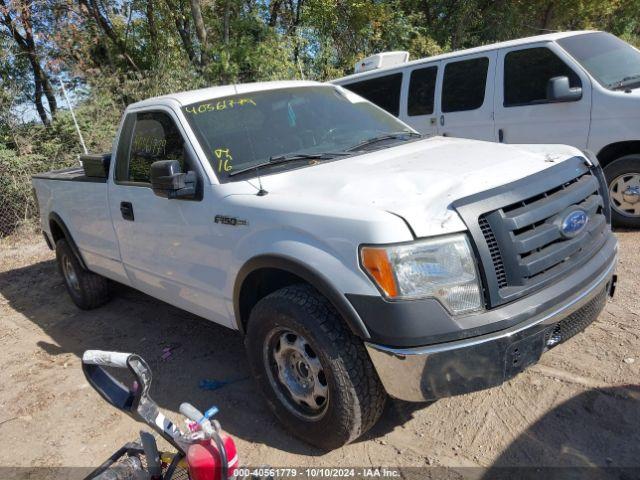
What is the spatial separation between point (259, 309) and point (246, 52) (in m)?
10.5

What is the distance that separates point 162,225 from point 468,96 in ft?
14.3

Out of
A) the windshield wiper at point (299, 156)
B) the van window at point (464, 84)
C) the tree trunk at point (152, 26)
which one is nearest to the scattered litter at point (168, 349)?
the windshield wiper at point (299, 156)

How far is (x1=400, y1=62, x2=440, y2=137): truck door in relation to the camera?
6.86 metres

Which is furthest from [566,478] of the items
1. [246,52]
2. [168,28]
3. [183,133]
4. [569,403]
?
[168,28]

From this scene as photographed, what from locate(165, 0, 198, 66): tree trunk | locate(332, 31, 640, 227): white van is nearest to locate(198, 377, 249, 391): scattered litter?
locate(332, 31, 640, 227): white van

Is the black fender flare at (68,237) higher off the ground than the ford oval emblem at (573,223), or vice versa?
the ford oval emblem at (573,223)

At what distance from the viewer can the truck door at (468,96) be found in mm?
6211

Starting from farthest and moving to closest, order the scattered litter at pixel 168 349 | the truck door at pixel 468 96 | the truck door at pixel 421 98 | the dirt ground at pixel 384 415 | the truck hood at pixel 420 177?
1. the truck door at pixel 421 98
2. the truck door at pixel 468 96
3. the scattered litter at pixel 168 349
4. the dirt ground at pixel 384 415
5. the truck hood at pixel 420 177

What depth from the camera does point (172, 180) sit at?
315 centimetres

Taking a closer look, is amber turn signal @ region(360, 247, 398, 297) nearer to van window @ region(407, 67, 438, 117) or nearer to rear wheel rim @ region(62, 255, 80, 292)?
rear wheel rim @ region(62, 255, 80, 292)

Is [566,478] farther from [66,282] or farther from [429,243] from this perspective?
[66,282]

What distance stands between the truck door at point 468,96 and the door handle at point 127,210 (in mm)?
4210

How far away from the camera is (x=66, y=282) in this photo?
587 centimetres

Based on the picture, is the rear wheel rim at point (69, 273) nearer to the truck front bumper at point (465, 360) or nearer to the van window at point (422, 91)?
the truck front bumper at point (465, 360)
